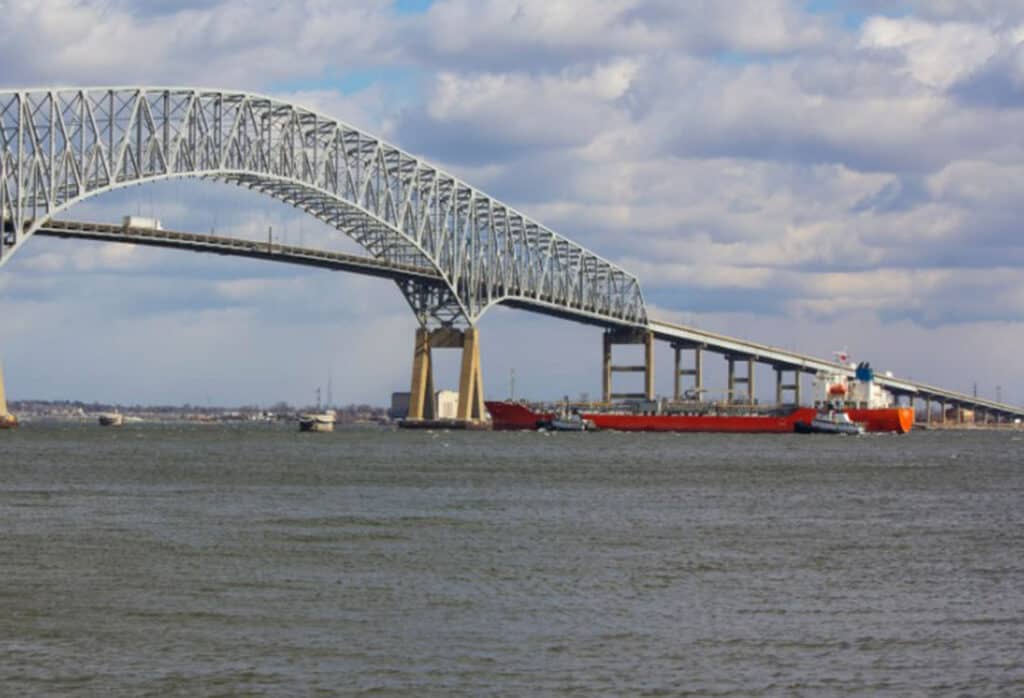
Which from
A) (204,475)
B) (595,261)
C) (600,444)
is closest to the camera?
(204,475)

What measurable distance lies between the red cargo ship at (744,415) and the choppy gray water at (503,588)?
90.5m

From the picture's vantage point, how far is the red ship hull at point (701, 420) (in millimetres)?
157375

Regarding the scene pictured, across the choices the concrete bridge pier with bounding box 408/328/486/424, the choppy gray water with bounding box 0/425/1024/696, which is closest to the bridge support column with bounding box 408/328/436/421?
the concrete bridge pier with bounding box 408/328/486/424

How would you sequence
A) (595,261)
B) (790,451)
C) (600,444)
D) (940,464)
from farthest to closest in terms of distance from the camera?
(595,261) < (600,444) < (790,451) < (940,464)

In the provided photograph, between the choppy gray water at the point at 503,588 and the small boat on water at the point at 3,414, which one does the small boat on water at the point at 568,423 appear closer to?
the small boat on water at the point at 3,414

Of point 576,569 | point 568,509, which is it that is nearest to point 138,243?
point 568,509

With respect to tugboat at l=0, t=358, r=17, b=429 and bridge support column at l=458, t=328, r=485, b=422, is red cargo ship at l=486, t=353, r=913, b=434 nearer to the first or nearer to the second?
bridge support column at l=458, t=328, r=485, b=422

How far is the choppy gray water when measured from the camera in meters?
24.3

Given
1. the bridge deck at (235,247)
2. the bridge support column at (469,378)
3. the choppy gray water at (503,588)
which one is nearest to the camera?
the choppy gray water at (503,588)

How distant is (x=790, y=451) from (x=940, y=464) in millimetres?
16663

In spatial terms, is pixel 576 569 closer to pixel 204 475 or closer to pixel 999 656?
pixel 999 656

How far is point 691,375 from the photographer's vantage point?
19362cm

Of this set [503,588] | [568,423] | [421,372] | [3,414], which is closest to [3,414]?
[3,414]

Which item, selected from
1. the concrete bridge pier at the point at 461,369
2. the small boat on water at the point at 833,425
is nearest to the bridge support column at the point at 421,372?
the concrete bridge pier at the point at 461,369
